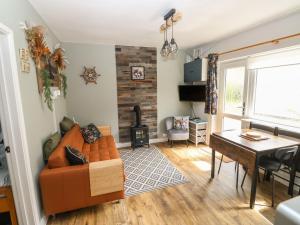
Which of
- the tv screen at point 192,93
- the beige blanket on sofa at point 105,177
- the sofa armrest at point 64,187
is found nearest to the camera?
the sofa armrest at point 64,187

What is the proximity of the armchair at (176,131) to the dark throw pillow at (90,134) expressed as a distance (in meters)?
1.71

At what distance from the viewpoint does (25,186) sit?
5.30ft

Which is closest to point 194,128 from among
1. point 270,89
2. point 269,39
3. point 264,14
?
Result: point 270,89

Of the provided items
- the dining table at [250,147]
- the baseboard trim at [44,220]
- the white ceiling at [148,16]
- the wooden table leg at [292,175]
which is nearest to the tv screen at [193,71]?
the white ceiling at [148,16]

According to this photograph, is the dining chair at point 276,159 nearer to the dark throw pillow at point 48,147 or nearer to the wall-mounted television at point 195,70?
the wall-mounted television at point 195,70

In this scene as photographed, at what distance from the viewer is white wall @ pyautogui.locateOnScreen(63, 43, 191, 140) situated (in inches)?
147

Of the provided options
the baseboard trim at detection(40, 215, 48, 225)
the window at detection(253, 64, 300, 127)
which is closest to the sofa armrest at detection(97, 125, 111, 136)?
the baseboard trim at detection(40, 215, 48, 225)

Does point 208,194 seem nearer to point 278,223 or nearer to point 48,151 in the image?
point 278,223

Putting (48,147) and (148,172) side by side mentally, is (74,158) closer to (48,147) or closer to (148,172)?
(48,147)

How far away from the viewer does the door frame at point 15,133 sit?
1421 mm

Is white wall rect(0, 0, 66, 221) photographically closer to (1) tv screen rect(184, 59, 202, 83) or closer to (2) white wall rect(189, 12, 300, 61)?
(1) tv screen rect(184, 59, 202, 83)

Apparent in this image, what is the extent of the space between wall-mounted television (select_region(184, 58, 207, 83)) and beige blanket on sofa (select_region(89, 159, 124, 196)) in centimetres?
285

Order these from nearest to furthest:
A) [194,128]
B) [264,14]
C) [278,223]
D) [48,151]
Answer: [278,223] → [48,151] → [264,14] → [194,128]

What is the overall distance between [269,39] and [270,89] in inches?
31.5
